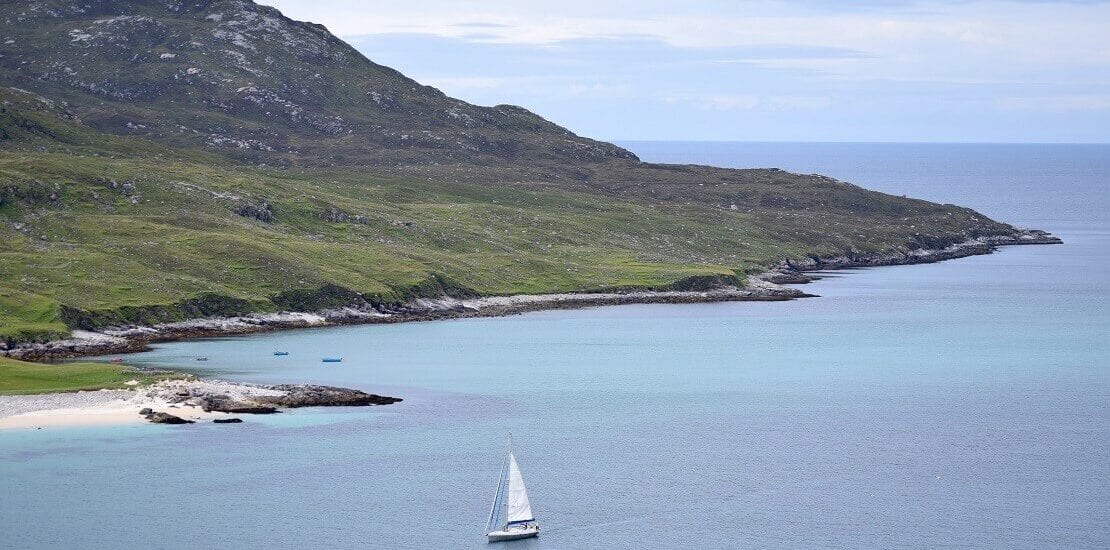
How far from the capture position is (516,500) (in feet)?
263

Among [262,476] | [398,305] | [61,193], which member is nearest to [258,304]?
[398,305]

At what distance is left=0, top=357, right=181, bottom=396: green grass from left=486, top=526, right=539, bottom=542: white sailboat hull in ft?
158

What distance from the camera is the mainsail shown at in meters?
79.8

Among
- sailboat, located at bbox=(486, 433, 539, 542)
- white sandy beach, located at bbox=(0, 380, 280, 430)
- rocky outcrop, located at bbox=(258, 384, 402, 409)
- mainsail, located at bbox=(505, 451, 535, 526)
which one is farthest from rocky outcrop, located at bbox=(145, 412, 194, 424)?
mainsail, located at bbox=(505, 451, 535, 526)

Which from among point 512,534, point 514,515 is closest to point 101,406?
point 514,515

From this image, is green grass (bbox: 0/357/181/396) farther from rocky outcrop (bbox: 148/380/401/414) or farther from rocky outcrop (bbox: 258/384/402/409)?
rocky outcrop (bbox: 258/384/402/409)

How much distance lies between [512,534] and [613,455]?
75.2 feet

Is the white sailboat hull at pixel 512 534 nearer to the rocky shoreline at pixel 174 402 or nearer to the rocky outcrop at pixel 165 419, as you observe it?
the rocky shoreline at pixel 174 402

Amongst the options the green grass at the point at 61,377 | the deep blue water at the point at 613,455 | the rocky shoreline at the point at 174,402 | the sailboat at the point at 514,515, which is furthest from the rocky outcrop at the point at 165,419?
the sailboat at the point at 514,515

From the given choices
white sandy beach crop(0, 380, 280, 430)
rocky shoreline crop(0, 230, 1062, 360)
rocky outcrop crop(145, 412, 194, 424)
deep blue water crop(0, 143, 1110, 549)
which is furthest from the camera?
rocky shoreline crop(0, 230, 1062, 360)

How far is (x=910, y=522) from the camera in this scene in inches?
3322

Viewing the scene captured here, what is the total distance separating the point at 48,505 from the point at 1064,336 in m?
130

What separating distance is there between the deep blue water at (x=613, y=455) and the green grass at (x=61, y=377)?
10564 millimetres

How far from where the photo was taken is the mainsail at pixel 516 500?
262ft
